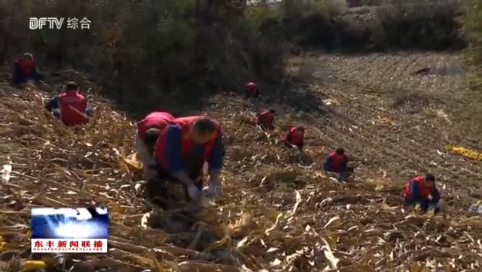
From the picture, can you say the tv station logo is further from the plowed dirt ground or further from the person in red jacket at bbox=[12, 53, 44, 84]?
the plowed dirt ground

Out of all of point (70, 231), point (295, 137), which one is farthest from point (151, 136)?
point (295, 137)

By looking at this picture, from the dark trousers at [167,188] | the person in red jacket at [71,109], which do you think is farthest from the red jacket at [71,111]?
the dark trousers at [167,188]

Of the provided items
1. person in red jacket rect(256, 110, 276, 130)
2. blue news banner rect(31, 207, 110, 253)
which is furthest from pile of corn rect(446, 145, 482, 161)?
blue news banner rect(31, 207, 110, 253)

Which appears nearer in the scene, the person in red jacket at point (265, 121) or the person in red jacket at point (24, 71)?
the person in red jacket at point (24, 71)

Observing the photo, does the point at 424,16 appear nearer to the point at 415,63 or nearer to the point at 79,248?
the point at 415,63

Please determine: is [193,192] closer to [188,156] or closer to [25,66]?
[188,156]

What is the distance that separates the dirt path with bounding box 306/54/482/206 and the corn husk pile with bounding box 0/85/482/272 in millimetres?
4701

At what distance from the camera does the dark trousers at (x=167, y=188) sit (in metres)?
4.92

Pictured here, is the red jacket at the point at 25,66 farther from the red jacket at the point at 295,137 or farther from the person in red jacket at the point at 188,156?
the person in red jacket at the point at 188,156

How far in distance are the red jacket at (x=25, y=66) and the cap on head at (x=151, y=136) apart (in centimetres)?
678

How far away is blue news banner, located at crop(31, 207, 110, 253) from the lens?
3.52 metres

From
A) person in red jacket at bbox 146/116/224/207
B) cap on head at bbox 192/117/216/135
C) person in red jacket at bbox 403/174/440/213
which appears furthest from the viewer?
person in red jacket at bbox 403/174/440/213

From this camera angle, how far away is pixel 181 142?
4.74 meters

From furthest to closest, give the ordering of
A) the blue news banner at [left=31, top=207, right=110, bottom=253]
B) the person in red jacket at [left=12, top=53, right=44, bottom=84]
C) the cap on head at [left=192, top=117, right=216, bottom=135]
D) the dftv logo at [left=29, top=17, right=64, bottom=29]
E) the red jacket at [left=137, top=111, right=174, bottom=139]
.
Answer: the dftv logo at [left=29, top=17, right=64, bottom=29] < the person in red jacket at [left=12, top=53, right=44, bottom=84] < the red jacket at [left=137, top=111, right=174, bottom=139] < the cap on head at [left=192, top=117, right=216, bottom=135] < the blue news banner at [left=31, top=207, right=110, bottom=253]
